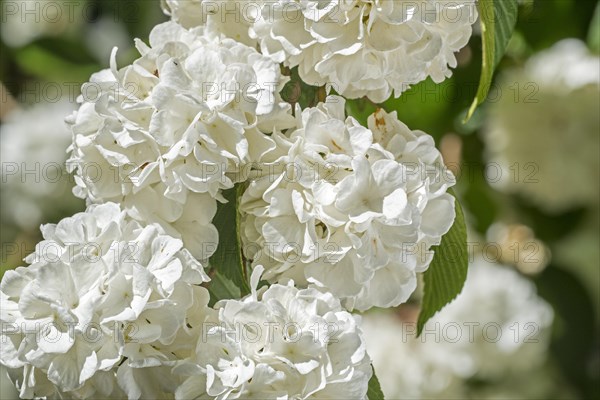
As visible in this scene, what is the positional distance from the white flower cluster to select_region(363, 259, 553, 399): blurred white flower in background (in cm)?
105

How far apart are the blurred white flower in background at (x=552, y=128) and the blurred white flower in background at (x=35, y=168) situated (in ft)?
3.06

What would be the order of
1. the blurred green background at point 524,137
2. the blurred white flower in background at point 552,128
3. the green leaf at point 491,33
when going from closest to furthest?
1. the green leaf at point 491,33
2. the blurred green background at point 524,137
3. the blurred white flower in background at point 552,128

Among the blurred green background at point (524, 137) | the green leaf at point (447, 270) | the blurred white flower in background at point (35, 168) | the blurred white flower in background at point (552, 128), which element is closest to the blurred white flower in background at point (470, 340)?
the blurred green background at point (524, 137)

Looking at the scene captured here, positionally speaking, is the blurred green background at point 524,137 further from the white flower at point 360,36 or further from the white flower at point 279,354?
the white flower at point 279,354

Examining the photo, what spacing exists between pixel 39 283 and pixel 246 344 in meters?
0.14

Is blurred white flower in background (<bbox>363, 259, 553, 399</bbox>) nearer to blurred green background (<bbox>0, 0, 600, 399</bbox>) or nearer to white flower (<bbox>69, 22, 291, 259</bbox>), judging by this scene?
blurred green background (<bbox>0, 0, 600, 399</bbox>)

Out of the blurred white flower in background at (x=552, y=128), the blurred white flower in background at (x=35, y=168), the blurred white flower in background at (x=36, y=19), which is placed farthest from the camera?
the blurred white flower in background at (x=35, y=168)

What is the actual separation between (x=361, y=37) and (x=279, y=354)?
0.75 feet

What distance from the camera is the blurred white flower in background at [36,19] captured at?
2.10m

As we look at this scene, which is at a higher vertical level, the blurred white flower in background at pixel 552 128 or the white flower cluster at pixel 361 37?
the white flower cluster at pixel 361 37

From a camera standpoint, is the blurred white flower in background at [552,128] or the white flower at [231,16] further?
the blurred white flower in background at [552,128]

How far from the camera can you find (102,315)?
2.29 ft

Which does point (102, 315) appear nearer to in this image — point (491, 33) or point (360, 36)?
point (360, 36)

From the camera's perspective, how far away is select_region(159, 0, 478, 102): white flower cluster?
76 centimetres
